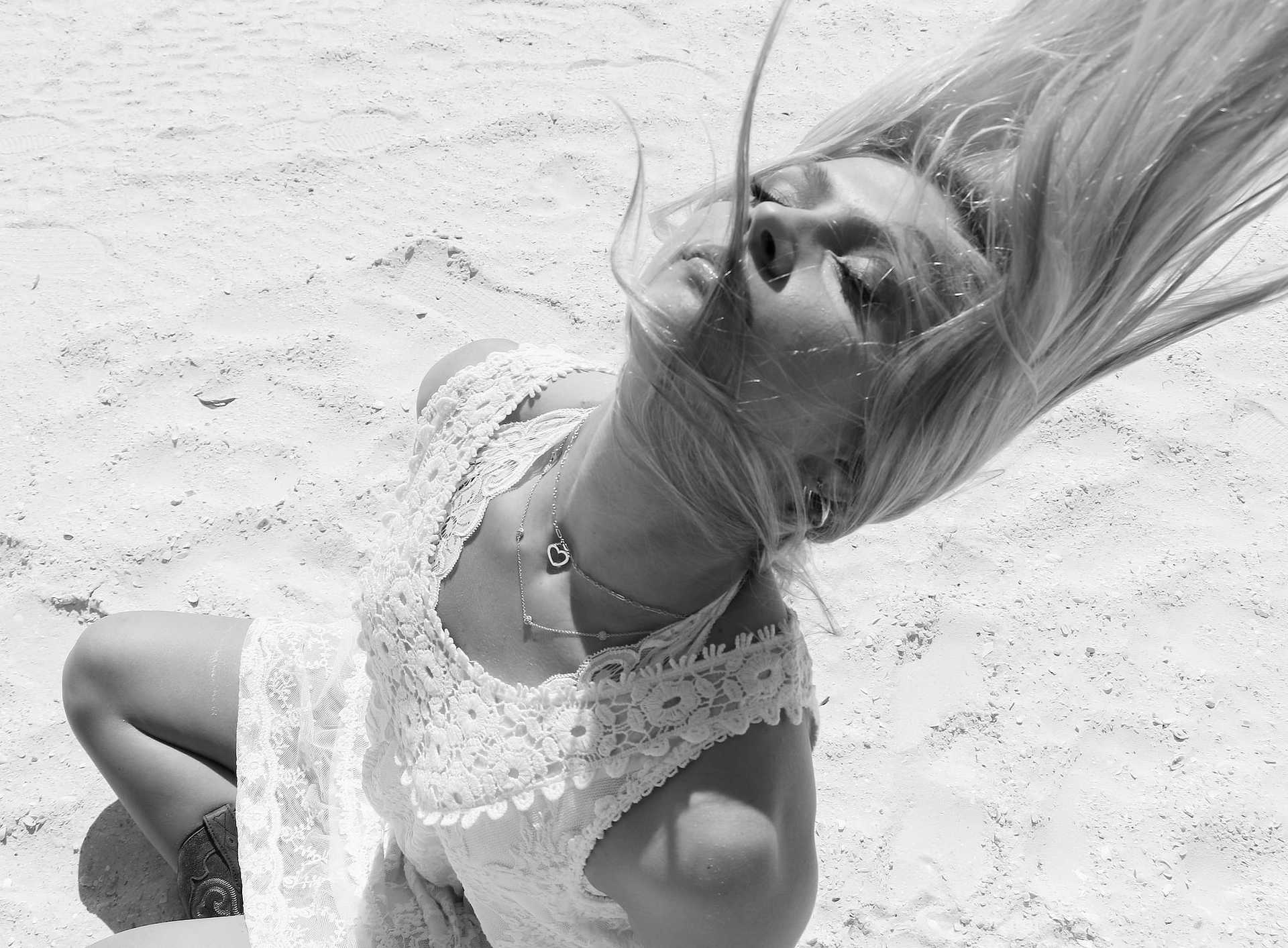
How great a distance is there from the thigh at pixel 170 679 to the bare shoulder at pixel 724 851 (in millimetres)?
1000

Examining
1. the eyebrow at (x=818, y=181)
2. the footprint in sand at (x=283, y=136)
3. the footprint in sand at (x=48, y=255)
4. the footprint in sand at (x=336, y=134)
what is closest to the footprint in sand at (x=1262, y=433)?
the eyebrow at (x=818, y=181)

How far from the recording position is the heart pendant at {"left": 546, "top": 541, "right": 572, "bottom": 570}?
137cm

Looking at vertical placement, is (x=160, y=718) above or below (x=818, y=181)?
below

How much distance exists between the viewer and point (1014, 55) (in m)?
1.04

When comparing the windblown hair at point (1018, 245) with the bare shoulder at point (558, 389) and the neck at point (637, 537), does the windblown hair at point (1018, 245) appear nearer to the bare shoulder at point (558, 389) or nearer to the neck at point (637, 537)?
the neck at point (637, 537)

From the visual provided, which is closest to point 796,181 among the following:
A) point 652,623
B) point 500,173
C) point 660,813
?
point 652,623

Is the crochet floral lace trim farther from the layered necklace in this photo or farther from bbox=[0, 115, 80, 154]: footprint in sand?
bbox=[0, 115, 80, 154]: footprint in sand

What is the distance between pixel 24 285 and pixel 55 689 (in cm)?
123

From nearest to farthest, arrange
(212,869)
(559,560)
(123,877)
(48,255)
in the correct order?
(559,560) → (212,869) → (123,877) → (48,255)

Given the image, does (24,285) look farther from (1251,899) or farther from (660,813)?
(1251,899)

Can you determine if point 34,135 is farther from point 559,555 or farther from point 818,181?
point 818,181

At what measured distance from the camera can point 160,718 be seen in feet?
6.20

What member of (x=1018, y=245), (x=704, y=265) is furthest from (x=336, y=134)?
(x=1018, y=245)

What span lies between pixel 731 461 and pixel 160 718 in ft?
4.50
